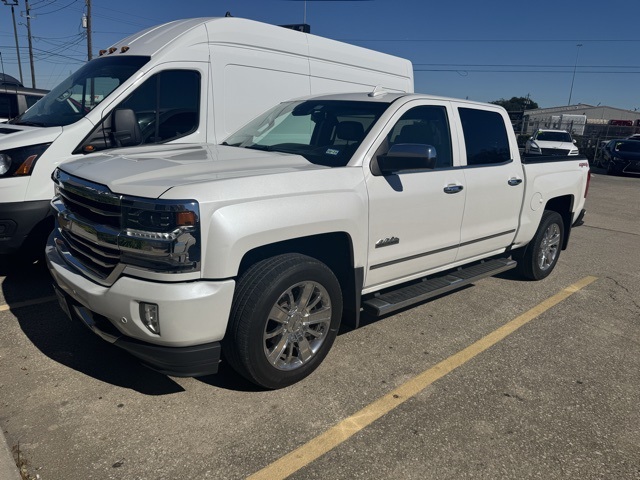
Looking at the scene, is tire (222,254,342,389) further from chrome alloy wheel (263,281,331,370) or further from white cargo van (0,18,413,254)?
white cargo van (0,18,413,254)

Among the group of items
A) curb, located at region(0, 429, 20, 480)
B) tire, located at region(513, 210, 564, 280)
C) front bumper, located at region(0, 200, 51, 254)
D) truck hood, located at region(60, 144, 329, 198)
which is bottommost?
curb, located at region(0, 429, 20, 480)

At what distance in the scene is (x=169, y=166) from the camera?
317 cm

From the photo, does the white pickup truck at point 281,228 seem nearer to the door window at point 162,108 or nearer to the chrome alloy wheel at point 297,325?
the chrome alloy wheel at point 297,325

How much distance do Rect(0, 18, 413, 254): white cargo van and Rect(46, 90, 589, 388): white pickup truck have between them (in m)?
1.09

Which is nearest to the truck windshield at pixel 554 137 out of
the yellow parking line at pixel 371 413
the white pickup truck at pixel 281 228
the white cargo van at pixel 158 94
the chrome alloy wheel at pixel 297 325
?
the white cargo van at pixel 158 94

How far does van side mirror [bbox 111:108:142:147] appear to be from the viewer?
4871mm

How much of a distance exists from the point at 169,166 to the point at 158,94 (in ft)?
8.65

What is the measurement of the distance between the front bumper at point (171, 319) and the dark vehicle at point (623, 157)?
874 inches

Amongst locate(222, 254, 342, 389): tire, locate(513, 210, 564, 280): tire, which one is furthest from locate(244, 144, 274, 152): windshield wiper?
locate(513, 210, 564, 280): tire

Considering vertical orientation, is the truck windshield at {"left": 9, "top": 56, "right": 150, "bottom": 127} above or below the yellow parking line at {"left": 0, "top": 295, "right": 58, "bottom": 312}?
above

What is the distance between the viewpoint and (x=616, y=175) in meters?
21.4

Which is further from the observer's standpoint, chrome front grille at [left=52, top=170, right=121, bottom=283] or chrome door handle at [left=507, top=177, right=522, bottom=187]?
chrome door handle at [left=507, top=177, right=522, bottom=187]

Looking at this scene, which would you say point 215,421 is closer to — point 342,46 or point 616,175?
point 342,46

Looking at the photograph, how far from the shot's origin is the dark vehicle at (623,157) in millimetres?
20578
